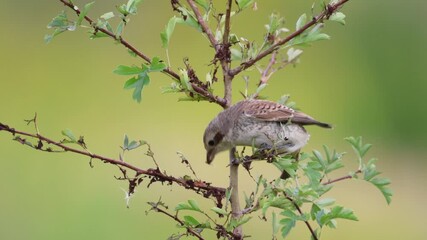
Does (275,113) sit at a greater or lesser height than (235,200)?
greater

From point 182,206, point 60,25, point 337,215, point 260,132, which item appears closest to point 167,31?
point 60,25

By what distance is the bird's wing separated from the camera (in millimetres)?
1867

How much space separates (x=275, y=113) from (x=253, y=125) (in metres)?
0.08

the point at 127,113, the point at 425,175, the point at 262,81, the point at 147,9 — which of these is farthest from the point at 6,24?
the point at 262,81

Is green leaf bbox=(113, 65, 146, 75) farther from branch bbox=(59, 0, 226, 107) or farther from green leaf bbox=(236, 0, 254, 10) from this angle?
green leaf bbox=(236, 0, 254, 10)

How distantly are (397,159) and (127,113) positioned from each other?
1452mm

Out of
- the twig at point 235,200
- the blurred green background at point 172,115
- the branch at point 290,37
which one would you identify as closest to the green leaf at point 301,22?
the branch at point 290,37

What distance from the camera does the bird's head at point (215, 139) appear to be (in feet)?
6.22

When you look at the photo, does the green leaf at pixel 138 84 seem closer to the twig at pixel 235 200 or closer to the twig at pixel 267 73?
the twig at pixel 235 200

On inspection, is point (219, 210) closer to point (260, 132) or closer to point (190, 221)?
point (190, 221)

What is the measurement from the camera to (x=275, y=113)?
74.0 inches

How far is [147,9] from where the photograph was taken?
5836 mm

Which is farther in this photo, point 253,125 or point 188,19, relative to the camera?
point 253,125

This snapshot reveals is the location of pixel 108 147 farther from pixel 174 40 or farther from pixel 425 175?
pixel 425 175
